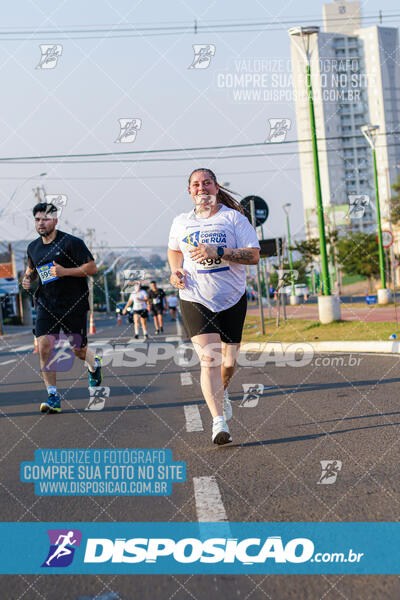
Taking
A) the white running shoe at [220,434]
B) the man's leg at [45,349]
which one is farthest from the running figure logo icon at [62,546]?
the man's leg at [45,349]

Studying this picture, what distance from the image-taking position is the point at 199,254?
16.7 ft

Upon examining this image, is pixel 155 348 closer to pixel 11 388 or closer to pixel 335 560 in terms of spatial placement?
pixel 11 388

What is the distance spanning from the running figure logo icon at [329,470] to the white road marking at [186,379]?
16.1ft

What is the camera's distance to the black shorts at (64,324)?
23.4 feet

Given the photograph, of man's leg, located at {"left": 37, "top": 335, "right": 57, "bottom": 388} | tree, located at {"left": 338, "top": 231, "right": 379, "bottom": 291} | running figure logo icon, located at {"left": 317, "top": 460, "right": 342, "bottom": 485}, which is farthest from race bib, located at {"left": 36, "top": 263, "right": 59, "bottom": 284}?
Answer: tree, located at {"left": 338, "top": 231, "right": 379, "bottom": 291}

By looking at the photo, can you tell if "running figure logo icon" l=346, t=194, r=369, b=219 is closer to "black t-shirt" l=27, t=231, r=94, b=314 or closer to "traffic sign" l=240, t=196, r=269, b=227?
"traffic sign" l=240, t=196, r=269, b=227

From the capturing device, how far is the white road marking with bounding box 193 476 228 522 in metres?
3.59

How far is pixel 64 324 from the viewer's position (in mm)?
7156

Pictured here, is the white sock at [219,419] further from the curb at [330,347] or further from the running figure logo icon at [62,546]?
the curb at [330,347]

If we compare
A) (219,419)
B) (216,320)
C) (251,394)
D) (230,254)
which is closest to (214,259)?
(230,254)

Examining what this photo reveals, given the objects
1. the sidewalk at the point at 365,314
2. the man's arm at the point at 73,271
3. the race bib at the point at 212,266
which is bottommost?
the sidewalk at the point at 365,314

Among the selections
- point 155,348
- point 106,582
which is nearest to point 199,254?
point 106,582

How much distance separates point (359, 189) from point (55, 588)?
483 ft

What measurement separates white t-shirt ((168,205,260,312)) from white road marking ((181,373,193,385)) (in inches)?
163
